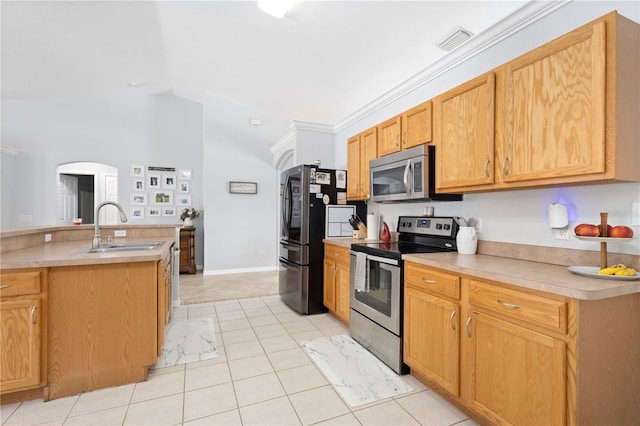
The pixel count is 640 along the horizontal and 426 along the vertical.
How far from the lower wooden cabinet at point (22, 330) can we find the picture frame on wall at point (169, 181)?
449 centimetres

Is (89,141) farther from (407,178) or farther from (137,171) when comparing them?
(407,178)

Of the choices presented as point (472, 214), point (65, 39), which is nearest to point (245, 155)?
point (65, 39)

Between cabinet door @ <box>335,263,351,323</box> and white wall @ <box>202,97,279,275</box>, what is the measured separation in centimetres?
322

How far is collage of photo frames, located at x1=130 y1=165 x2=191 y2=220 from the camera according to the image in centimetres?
580

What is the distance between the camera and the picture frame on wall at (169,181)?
5.99 meters

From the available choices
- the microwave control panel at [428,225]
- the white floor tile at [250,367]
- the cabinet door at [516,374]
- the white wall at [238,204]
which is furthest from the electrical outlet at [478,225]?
the white wall at [238,204]

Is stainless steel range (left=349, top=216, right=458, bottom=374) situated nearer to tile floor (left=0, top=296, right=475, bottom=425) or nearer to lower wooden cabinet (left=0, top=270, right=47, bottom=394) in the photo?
tile floor (left=0, top=296, right=475, bottom=425)

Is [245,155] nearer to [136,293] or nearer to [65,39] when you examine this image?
[65,39]

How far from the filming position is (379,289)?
2395 millimetres

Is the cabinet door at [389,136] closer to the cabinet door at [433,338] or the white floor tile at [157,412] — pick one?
the cabinet door at [433,338]

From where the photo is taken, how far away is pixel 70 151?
5.36 meters

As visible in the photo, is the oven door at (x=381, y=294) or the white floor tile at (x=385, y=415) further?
the oven door at (x=381, y=294)

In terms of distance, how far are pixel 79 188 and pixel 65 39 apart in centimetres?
348

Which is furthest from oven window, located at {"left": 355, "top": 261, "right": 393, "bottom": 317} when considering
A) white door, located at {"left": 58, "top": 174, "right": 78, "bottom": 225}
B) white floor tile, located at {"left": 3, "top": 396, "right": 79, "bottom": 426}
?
white door, located at {"left": 58, "top": 174, "right": 78, "bottom": 225}
